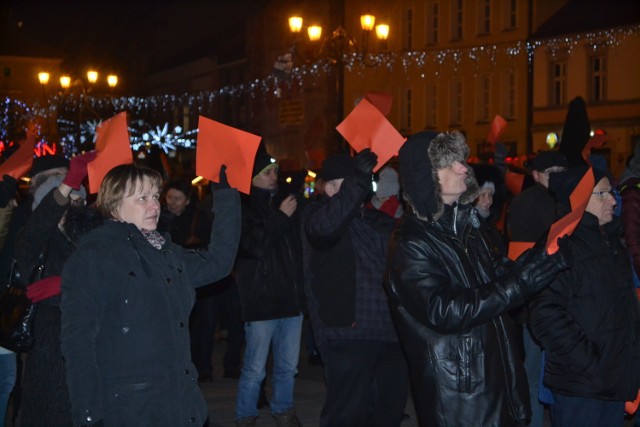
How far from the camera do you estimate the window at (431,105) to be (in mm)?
45656

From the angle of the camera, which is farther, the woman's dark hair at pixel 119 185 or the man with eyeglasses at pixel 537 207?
the man with eyeglasses at pixel 537 207

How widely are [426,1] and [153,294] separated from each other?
1668 inches

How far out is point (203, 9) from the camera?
7312 centimetres

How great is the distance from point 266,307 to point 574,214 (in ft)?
12.8

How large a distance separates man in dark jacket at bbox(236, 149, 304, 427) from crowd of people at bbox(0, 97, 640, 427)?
48.8 inches

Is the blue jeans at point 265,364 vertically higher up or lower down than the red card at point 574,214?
lower down

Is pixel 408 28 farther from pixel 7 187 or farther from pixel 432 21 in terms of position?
pixel 7 187

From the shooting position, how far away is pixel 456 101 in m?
44.7

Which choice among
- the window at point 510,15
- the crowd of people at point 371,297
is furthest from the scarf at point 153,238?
the window at point 510,15

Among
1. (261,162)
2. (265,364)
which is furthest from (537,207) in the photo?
(265,364)

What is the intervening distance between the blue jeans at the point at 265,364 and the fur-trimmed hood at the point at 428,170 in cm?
377

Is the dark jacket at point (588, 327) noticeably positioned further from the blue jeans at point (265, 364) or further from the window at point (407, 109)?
the window at point (407, 109)

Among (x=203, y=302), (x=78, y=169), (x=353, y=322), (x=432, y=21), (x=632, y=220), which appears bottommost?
(x=203, y=302)

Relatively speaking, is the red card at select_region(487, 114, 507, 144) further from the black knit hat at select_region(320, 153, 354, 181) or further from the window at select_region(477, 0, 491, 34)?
the window at select_region(477, 0, 491, 34)
